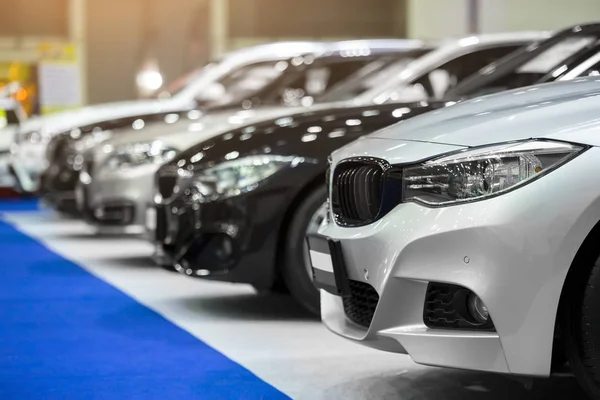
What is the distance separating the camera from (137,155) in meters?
8.68

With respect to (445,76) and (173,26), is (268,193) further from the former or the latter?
(173,26)

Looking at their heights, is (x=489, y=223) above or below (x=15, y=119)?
above

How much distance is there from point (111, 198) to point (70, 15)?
15.6m

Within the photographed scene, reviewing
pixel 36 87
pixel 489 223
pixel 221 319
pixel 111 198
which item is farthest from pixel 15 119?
pixel 489 223

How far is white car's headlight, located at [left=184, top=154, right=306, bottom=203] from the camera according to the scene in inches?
236

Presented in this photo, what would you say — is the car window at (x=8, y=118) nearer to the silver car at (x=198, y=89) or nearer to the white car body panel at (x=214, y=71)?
the white car body panel at (x=214, y=71)

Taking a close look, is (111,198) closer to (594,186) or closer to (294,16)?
(594,186)

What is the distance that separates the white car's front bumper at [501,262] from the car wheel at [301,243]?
6.93ft

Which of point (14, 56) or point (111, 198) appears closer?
point (111, 198)

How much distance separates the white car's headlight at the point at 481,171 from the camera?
3.60 metres

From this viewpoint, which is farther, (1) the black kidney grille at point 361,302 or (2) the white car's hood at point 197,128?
(2) the white car's hood at point 197,128

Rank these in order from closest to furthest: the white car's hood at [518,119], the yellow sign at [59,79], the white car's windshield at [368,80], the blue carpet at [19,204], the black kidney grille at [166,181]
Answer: the white car's hood at [518,119] < the black kidney grille at [166,181] < the white car's windshield at [368,80] < the blue carpet at [19,204] < the yellow sign at [59,79]

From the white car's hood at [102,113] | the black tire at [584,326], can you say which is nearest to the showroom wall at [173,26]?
the white car's hood at [102,113]

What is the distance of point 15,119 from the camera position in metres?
16.8
